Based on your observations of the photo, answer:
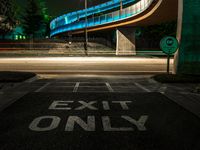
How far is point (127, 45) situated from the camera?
49969 millimetres

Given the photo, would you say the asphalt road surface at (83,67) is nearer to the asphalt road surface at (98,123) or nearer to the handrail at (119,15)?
the handrail at (119,15)

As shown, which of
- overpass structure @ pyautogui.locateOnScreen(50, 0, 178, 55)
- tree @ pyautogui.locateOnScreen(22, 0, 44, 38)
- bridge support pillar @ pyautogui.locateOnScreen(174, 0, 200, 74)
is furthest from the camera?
tree @ pyautogui.locateOnScreen(22, 0, 44, 38)

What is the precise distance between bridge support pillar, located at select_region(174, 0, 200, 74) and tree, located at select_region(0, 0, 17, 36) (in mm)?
57229

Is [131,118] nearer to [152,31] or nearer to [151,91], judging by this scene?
[151,91]

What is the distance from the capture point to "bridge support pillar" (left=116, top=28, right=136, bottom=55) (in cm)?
4944

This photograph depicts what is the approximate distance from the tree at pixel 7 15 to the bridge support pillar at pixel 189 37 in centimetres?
5723

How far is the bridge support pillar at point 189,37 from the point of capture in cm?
1495

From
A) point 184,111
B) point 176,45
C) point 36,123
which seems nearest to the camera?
point 36,123

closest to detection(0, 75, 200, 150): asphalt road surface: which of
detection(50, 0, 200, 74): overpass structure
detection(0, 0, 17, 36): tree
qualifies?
detection(50, 0, 200, 74): overpass structure

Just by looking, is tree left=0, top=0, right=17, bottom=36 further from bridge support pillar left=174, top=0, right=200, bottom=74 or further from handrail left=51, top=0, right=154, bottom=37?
bridge support pillar left=174, top=0, right=200, bottom=74

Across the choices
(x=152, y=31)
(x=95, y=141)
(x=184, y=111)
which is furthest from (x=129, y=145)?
(x=152, y=31)

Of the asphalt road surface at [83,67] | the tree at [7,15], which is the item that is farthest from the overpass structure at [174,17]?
the tree at [7,15]

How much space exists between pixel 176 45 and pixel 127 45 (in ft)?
121

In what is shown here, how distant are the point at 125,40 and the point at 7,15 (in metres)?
33.7
